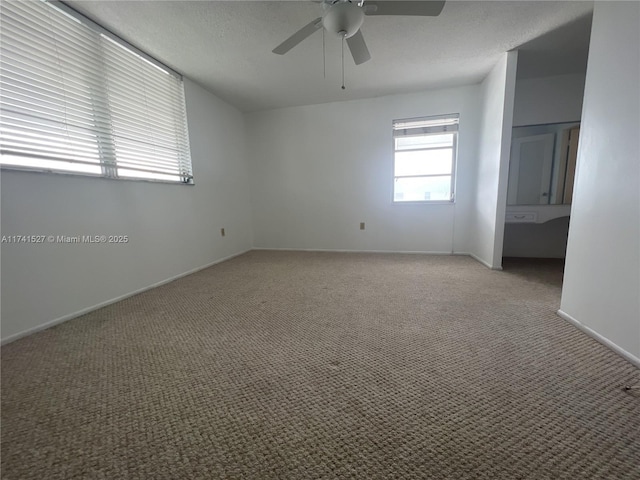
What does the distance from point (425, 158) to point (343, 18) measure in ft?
8.55

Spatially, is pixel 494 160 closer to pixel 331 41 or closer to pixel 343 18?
pixel 331 41

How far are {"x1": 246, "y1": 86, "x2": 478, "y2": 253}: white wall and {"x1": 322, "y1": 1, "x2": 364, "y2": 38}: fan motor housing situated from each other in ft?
7.46

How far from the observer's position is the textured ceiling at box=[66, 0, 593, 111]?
1878 millimetres

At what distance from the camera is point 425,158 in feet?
12.0

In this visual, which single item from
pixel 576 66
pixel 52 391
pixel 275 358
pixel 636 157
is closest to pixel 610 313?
pixel 636 157

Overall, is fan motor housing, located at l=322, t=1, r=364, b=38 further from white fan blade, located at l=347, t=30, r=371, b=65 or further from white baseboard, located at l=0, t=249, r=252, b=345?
white baseboard, located at l=0, t=249, r=252, b=345

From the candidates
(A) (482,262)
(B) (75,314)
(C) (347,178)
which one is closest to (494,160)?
(A) (482,262)

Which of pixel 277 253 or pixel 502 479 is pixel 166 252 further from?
pixel 502 479

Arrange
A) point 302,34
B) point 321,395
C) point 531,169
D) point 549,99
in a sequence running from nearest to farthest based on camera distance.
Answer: point 321,395
point 302,34
point 549,99
point 531,169

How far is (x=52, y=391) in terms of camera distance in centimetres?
115

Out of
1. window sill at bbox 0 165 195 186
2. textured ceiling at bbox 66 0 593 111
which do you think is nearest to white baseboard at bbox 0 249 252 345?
window sill at bbox 0 165 195 186

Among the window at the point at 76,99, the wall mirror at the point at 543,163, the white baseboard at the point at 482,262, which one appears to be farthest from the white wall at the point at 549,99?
the window at the point at 76,99

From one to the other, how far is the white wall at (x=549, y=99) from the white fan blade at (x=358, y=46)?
8.21ft

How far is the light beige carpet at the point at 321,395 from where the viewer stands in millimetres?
805
